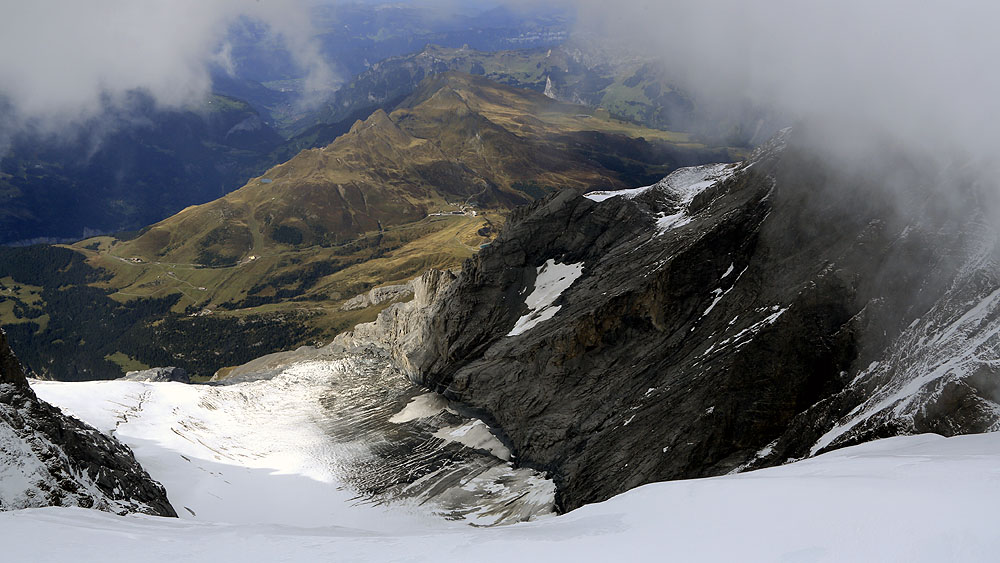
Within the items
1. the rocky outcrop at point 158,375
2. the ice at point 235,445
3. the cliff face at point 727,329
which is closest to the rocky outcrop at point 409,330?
the cliff face at point 727,329

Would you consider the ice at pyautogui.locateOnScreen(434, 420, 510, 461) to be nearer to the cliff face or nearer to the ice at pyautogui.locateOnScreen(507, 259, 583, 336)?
the cliff face

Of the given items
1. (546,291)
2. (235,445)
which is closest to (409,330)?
(546,291)

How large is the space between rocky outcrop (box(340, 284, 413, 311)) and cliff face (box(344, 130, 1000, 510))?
77.5 metres

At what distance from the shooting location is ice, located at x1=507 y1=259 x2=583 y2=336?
2633 inches

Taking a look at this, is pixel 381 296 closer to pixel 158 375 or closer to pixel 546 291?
pixel 158 375

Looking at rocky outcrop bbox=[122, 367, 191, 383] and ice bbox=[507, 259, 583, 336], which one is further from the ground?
rocky outcrop bbox=[122, 367, 191, 383]

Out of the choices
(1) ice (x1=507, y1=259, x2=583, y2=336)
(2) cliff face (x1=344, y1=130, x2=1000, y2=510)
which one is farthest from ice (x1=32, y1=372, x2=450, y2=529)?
(1) ice (x1=507, y1=259, x2=583, y2=336)

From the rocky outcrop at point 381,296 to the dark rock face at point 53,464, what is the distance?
10542 centimetres

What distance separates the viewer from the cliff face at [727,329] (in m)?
36.3

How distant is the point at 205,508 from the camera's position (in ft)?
174

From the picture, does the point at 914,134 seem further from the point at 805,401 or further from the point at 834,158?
the point at 805,401

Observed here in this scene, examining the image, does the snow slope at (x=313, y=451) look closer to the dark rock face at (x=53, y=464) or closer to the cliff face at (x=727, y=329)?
the cliff face at (x=727, y=329)

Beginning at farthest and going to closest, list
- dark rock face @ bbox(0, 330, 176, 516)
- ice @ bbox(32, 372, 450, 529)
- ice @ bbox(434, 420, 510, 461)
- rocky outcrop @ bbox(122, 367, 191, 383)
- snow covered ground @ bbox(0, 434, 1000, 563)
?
rocky outcrop @ bbox(122, 367, 191, 383) < ice @ bbox(434, 420, 510, 461) < ice @ bbox(32, 372, 450, 529) < dark rock face @ bbox(0, 330, 176, 516) < snow covered ground @ bbox(0, 434, 1000, 563)

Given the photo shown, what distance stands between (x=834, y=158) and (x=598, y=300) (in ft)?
79.7
